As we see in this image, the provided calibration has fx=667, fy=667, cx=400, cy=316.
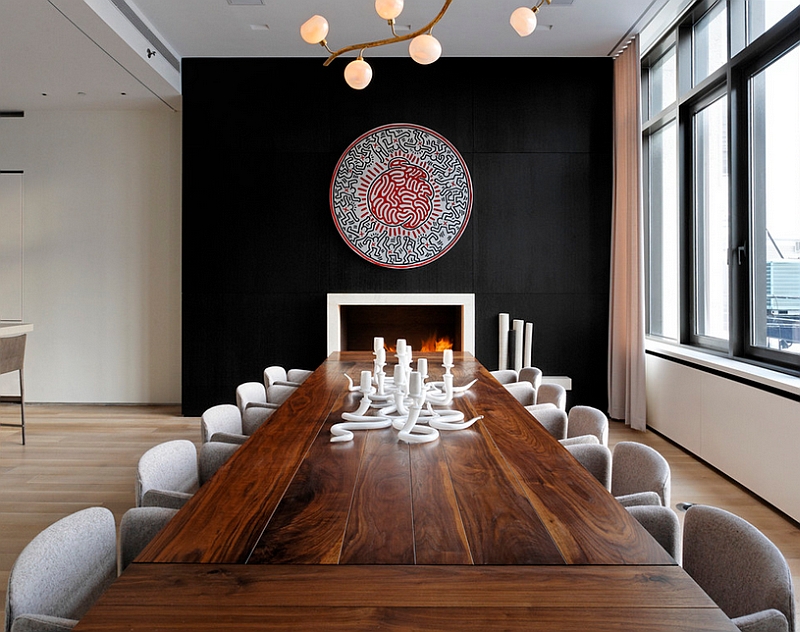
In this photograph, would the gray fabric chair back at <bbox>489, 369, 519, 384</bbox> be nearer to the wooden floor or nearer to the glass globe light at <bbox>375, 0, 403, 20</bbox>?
the wooden floor

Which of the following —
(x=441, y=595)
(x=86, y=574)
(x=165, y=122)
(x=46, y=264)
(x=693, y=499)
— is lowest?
(x=693, y=499)

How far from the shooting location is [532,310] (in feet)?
20.6

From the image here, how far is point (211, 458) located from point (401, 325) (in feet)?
14.5

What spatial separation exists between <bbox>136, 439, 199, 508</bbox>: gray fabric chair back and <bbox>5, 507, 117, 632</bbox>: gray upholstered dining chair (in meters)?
0.34

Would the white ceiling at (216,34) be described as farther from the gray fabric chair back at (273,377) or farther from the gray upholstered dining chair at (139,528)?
the gray upholstered dining chair at (139,528)

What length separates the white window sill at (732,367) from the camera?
12.1 feet

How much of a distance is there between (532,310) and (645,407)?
1.32m

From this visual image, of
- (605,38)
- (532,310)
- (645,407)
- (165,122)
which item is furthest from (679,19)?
(165,122)

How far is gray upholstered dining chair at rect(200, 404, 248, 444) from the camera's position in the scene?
2.74 m

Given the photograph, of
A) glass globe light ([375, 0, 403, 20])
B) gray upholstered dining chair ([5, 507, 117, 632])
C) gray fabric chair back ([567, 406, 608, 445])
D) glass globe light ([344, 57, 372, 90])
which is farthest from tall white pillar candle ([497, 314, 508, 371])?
gray upholstered dining chair ([5, 507, 117, 632])

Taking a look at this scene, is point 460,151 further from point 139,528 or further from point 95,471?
point 139,528

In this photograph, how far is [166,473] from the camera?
2.27 m

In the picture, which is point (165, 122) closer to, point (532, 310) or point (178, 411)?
point (178, 411)

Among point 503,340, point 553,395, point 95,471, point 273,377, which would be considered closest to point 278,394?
point 273,377
